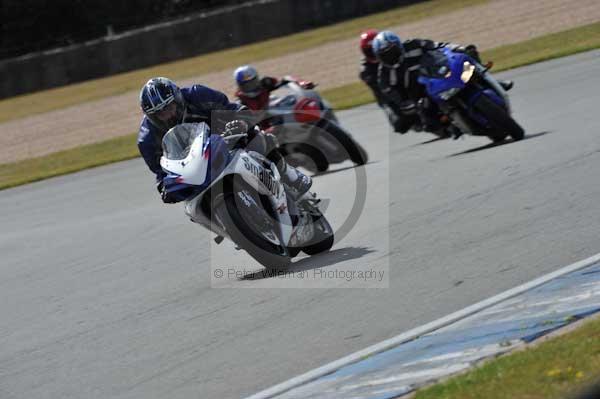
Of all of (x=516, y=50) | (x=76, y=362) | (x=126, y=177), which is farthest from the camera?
(x=516, y=50)

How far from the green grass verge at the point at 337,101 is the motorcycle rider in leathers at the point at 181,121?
11.2 meters

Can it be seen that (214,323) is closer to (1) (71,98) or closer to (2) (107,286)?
(2) (107,286)

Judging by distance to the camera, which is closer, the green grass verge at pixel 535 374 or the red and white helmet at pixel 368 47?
the green grass verge at pixel 535 374

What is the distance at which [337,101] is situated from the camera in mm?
21125

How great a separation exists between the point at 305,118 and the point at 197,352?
7249 mm

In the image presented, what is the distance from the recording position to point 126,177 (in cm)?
1677

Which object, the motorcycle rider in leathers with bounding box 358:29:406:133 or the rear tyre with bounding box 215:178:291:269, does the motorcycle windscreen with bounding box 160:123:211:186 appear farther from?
the motorcycle rider in leathers with bounding box 358:29:406:133

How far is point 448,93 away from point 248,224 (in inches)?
200

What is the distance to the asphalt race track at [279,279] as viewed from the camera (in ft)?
19.3

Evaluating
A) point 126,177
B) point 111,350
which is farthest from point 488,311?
point 126,177

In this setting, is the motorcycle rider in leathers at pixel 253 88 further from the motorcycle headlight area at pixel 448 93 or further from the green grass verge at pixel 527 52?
the green grass verge at pixel 527 52

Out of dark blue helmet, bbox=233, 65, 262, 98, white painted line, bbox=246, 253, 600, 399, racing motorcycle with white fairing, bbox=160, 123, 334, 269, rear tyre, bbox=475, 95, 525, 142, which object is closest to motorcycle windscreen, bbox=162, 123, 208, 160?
racing motorcycle with white fairing, bbox=160, 123, 334, 269

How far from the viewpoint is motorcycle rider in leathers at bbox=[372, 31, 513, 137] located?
12.8 m

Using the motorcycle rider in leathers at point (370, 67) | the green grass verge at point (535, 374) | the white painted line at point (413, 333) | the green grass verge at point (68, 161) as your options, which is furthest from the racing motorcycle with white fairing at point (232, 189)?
the green grass verge at point (68, 161)
